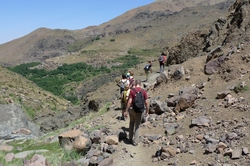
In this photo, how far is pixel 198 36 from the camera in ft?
76.6

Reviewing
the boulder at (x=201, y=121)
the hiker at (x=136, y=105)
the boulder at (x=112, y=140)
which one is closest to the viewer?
the hiker at (x=136, y=105)

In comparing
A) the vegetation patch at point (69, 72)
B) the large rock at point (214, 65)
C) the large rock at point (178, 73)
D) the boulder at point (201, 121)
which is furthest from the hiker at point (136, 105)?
the vegetation patch at point (69, 72)

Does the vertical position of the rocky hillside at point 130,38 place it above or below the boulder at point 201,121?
above

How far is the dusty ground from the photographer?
7246 millimetres

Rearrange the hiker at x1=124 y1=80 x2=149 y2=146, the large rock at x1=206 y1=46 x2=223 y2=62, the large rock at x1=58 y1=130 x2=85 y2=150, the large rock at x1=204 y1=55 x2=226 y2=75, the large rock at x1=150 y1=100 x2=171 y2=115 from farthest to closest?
the large rock at x1=206 y1=46 x2=223 y2=62
the large rock at x1=204 y1=55 x2=226 y2=75
the large rock at x1=150 y1=100 x2=171 y2=115
the large rock at x1=58 y1=130 x2=85 y2=150
the hiker at x1=124 y1=80 x2=149 y2=146

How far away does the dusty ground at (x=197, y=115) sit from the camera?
285 inches

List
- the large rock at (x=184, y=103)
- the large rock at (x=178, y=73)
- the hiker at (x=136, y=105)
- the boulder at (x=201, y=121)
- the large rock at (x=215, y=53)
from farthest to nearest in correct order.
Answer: the large rock at (x=178, y=73)
the large rock at (x=215, y=53)
the large rock at (x=184, y=103)
the boulder at (x=201, y=121)
the hiker at (x=136, y=105)

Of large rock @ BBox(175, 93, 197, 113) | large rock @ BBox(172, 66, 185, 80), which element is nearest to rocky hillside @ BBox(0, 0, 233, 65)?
large rock @ BBox(172, 66, 185, 80)

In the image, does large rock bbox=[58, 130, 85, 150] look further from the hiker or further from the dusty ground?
the hiker

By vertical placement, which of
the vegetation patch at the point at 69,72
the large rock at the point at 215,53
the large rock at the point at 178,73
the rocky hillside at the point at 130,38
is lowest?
the vegetation patch at the point at 69,72

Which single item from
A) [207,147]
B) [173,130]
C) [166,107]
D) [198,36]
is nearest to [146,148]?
[173,130]

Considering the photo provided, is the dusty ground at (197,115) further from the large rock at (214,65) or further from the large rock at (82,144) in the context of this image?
the large rock at (82,144)

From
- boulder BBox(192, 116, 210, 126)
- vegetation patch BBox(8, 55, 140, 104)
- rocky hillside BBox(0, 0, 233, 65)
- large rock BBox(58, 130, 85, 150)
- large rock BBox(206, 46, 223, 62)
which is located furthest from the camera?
rocky hillside BBox(0, 0, 233, 65)

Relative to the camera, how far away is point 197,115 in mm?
9266
